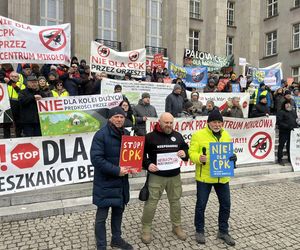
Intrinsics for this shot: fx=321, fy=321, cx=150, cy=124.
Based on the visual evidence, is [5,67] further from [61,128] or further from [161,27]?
[161,27]

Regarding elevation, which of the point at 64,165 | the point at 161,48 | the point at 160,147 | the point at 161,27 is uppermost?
the point at 161,27

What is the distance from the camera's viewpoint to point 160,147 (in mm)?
4633

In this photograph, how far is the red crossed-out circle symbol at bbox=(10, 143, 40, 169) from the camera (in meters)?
6.00

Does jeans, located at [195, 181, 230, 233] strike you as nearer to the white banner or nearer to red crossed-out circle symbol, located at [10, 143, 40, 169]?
red crossed-out circle symbol, located at [10, 143, 40, 169]

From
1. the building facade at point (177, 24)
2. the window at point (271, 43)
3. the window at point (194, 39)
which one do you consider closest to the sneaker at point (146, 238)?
the building facade at point (177, 24)

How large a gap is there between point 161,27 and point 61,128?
1931cm

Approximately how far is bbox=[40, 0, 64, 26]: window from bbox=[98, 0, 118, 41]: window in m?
2.72

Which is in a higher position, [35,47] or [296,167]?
[35,47]

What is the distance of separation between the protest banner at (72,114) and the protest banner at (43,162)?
31cm

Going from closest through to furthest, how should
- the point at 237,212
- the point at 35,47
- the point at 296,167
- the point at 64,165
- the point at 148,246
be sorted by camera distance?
the point at 148,246 < the point at 237,212 < the point at 64,165 < the point at 35,47 < the point at 296,167

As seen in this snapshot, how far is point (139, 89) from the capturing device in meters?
10.8

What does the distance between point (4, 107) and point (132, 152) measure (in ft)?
13.7

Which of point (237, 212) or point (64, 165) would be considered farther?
point (64, 165)

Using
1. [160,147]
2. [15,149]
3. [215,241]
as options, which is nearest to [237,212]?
[215,241]
